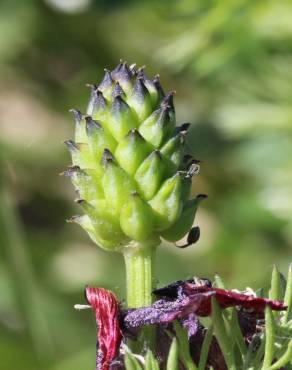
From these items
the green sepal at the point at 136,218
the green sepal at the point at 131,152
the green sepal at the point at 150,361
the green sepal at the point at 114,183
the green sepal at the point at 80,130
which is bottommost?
the green sepal at the point at 150,361

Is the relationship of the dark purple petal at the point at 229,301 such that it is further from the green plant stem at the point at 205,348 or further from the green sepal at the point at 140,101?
the green sepal at the point at 140,101

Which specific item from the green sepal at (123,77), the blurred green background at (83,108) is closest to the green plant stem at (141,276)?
the green sepal at (123,77)

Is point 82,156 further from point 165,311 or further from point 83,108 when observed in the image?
point 83,108

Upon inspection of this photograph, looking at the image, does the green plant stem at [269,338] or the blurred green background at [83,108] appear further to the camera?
the blurred green background at [83,108]

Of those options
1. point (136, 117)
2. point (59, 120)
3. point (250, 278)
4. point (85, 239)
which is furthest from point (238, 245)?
point (136, 117)

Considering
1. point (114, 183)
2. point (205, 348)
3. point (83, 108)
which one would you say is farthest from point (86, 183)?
point (83, 108)
